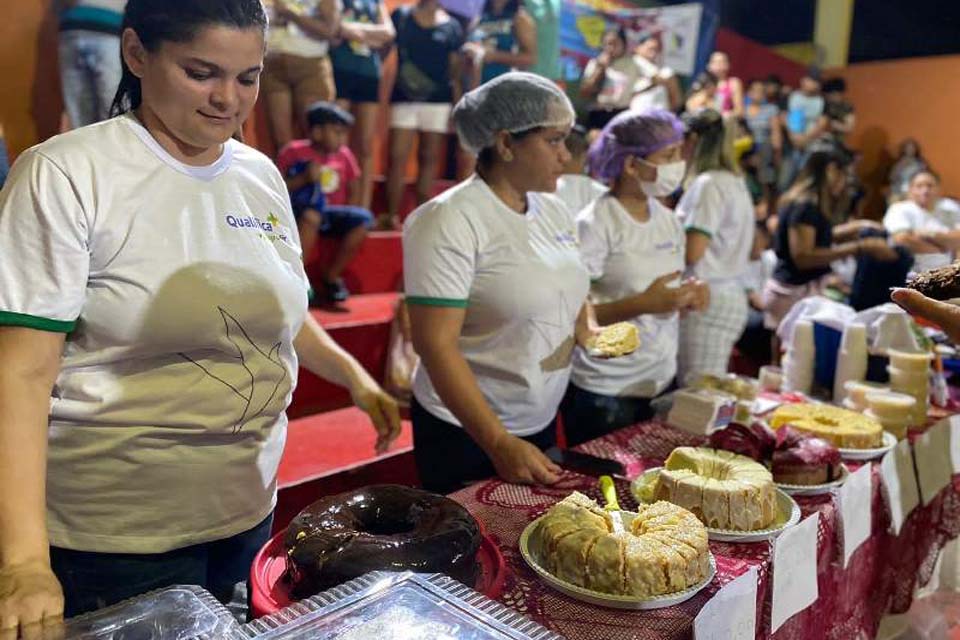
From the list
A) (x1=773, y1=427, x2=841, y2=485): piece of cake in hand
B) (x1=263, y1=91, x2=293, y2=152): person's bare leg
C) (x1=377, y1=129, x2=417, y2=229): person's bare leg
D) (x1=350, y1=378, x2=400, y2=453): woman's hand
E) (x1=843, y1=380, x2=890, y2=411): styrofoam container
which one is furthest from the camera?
(x1=377, y1=129, x2=417, y2=229): person's bare leg

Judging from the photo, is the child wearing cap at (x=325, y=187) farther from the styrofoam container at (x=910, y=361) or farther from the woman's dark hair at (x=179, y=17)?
the woman's dark hair at (x=179, y=17)

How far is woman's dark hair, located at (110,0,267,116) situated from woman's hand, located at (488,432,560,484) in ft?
3.08

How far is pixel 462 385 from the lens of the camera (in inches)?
70.3

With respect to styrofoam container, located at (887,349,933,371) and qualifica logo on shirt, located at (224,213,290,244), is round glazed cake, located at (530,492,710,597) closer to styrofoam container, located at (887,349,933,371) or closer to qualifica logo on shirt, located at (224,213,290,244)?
qualifica logo on shirt, located at (224,213,290,244)

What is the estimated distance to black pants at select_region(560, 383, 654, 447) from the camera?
2.63 metres

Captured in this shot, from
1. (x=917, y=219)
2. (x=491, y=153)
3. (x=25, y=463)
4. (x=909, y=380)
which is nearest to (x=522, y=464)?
(x=491, y=153)

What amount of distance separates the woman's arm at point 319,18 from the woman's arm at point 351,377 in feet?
11.5

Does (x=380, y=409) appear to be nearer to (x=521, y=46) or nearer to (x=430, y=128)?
(x=430, y=128)

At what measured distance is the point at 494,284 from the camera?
1.93 metres

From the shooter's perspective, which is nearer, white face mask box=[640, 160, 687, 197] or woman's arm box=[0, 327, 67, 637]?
woman's arm box=[0, 327, 67, 637]

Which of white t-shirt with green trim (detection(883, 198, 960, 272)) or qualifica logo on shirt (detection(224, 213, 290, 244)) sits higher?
qualifica logo on shirt (detection(224, 213, 290, 244))

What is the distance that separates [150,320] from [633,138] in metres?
1.99

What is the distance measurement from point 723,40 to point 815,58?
1.92m

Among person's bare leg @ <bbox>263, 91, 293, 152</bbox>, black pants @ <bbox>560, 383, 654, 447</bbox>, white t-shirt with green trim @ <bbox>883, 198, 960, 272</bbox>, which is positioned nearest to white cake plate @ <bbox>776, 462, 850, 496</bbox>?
black pants @ <bbox>560, 383, 654, 447</bbox>
